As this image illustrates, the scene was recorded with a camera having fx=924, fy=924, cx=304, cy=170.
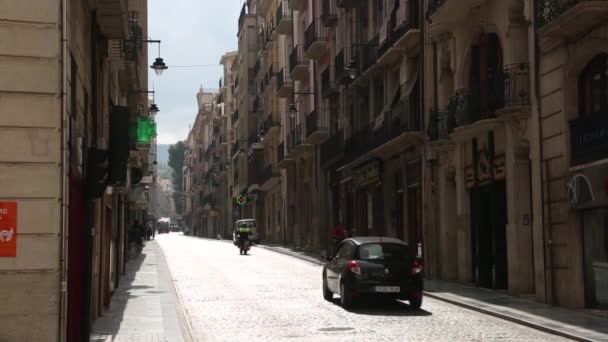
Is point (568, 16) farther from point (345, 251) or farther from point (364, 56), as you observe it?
point (364, 56)

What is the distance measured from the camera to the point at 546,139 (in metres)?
19.8

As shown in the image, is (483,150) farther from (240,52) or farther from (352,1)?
(240,52)

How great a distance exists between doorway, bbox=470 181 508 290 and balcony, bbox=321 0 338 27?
60.3ft

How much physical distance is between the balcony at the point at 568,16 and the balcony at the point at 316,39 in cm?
2507

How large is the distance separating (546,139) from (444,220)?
26.5ft

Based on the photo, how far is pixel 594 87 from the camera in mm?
18109

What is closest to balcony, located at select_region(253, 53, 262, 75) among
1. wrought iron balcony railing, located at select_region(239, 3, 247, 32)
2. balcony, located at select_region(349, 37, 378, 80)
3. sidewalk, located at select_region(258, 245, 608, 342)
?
wrought iron balcony railing, located at select_region(239, 3, 247, 32)

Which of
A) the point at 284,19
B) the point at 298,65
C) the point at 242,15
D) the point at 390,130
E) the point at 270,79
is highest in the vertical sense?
the point at 242,15

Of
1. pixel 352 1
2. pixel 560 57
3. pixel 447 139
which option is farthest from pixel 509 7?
pixel 352 1

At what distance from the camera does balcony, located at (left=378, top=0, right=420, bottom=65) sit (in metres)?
29.6

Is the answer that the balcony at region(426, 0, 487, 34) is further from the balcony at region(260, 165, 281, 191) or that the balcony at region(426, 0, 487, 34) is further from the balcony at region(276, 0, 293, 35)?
the balcony at region(260, 165, 281, 191)

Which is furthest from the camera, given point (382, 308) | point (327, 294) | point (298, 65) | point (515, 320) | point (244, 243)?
point (298, 65)

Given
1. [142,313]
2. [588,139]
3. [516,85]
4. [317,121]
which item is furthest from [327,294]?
[317,121]

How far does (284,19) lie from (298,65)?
6.84m
